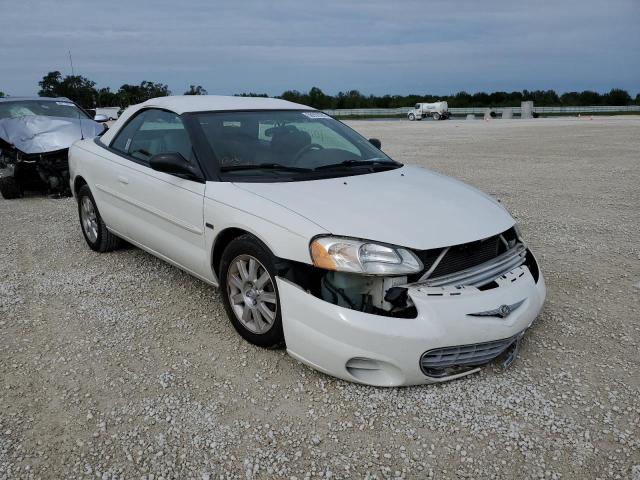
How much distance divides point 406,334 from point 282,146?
182cm

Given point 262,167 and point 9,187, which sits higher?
point 262,167

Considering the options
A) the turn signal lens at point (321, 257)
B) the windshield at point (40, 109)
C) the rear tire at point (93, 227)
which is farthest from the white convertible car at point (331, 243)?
the windshield at point (40, 109)

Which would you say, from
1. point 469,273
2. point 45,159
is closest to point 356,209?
point 469,273

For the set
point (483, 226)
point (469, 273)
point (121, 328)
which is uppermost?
point (483, 226)

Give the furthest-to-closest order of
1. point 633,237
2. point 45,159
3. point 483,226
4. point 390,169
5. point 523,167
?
point 523,167 → point 45,159 → point 633,237 → point 390,169 → point 483,226

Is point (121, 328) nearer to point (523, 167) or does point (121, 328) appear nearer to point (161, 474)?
point (161, 474)

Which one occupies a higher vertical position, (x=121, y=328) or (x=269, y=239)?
(x=269, y=239)

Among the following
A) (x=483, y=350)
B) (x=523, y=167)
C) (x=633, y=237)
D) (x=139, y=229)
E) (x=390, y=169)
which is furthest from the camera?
(x=523, y=167)

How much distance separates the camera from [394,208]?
3.18 metres

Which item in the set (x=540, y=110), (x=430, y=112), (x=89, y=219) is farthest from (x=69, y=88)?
(x=540, y=110)

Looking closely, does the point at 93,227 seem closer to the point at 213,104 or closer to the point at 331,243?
the point at 213,104

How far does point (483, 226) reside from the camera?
3.18 metres

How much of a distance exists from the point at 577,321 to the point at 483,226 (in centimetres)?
119

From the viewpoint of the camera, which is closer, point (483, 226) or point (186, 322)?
point (483, 226)
